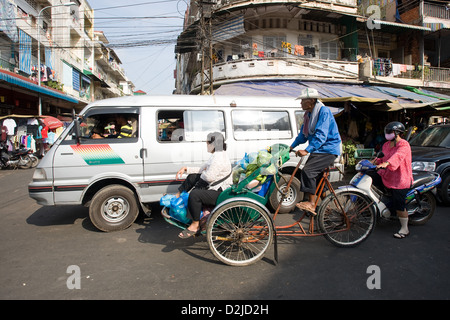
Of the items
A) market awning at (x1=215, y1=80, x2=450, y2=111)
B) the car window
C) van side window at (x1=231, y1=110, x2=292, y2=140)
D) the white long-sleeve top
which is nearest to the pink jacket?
van side window at (x1=231, y1=110, x2=292, y2=140)

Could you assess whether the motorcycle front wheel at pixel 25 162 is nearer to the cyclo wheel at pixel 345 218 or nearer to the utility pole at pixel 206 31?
the utility pole at pixel 206 31

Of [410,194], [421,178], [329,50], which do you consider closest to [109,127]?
[410,194]

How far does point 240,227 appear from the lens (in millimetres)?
3307

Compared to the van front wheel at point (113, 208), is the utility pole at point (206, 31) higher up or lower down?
higher up

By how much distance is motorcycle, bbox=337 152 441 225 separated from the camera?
4047mm

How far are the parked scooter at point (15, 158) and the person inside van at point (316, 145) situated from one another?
13.5 metres

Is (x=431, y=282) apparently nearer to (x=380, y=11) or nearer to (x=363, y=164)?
(x=363, y=164)

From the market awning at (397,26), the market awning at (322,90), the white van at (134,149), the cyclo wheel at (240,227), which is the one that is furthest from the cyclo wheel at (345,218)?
the market awning at (397,26)

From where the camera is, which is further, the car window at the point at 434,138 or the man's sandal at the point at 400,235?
the car window at the point at 434,138

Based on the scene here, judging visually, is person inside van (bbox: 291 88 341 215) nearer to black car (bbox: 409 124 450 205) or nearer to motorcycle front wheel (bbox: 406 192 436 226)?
motorcycle front wheel (bbox: 406 192 436 226)

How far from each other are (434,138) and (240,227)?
Answer: 5.71 metres

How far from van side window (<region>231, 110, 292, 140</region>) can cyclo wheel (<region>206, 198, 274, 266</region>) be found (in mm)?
2112

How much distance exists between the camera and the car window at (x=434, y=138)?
6.12 m
